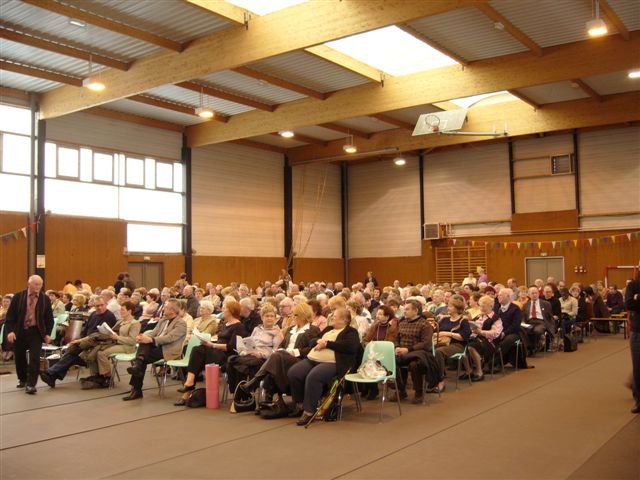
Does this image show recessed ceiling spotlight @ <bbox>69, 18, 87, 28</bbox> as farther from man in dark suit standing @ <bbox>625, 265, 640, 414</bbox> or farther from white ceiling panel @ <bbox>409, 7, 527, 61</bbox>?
man in dark suit standing @ <bbox>625, 265, 640, 414</bbox>

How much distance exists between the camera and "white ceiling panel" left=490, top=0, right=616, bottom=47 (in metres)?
9.51

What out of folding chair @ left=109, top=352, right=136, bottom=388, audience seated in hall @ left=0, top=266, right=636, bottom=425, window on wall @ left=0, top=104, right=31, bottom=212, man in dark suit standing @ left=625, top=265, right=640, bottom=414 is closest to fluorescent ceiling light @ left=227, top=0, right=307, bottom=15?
audience seated in hall @ left=0, top=266, right=636, bottom=425

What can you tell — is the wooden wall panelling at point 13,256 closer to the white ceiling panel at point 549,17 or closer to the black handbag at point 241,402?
the black handbag at point 241,402

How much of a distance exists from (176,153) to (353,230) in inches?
293

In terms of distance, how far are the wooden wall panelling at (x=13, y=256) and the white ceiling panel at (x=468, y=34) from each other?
9381mm

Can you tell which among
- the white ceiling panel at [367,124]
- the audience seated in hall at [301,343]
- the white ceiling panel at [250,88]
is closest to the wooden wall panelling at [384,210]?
the white ceiling panel at [367,124]

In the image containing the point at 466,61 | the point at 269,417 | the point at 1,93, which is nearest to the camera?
the point at 269,417

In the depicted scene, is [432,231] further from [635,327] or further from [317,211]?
[635,327]

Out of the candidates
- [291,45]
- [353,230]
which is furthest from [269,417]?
[353,230]

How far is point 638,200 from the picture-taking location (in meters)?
16.4

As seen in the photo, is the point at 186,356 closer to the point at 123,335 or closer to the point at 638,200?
the point at 123,335

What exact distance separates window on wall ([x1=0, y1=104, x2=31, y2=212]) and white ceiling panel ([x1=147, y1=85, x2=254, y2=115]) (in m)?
2.91

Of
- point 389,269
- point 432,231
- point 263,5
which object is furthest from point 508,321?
point 389,269

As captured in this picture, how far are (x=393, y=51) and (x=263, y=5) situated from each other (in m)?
3.03
